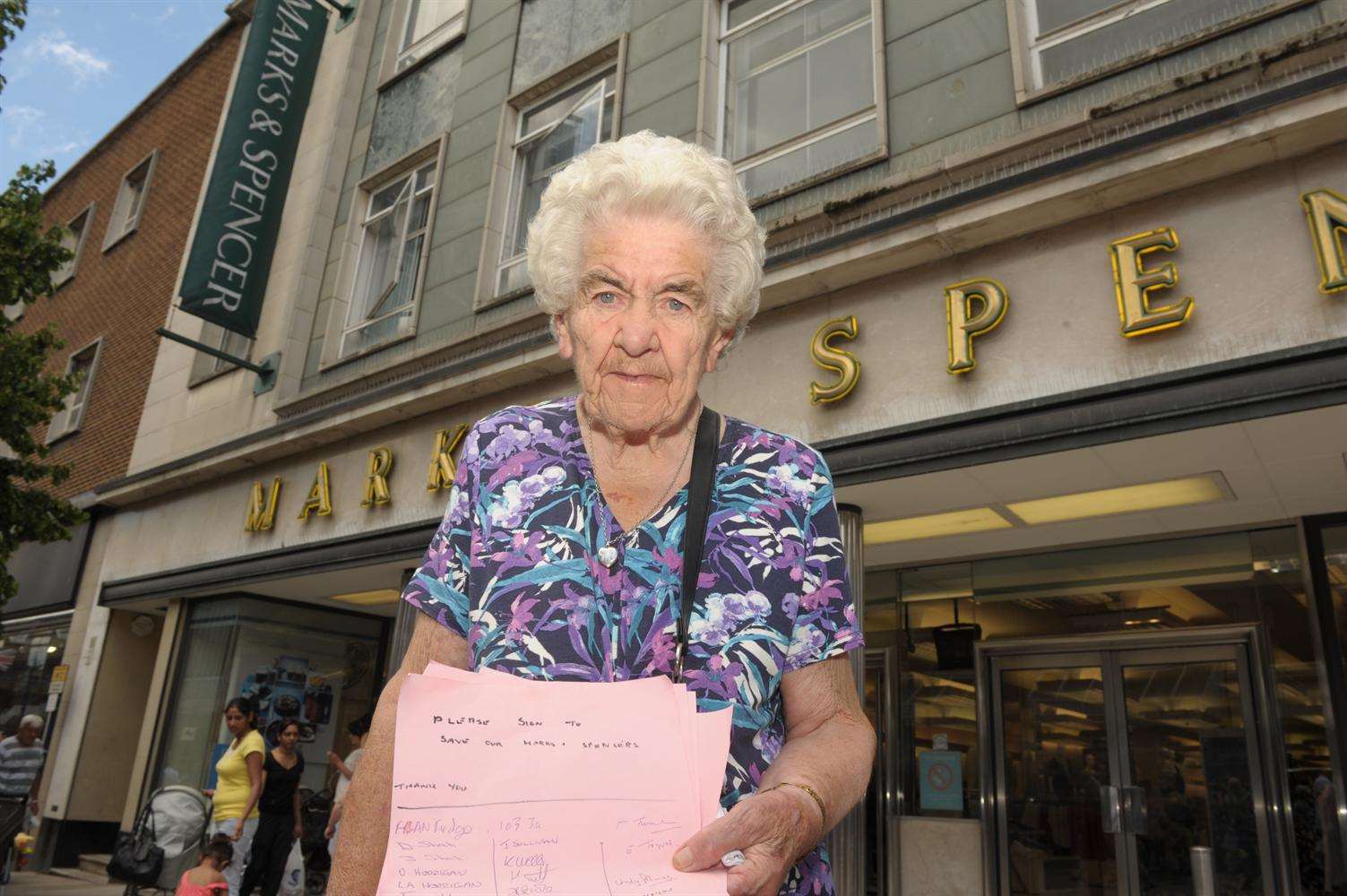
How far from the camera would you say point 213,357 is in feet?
41.2

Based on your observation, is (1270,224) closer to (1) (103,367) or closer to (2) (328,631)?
(2) (328,631)

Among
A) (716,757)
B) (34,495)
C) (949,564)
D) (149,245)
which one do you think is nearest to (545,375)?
(949,564)

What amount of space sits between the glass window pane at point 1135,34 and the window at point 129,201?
16510 millimetres

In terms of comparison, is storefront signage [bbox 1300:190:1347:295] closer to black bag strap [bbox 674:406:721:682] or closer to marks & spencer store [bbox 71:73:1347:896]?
marks & spencer store [bbox 71:73:1347:896]

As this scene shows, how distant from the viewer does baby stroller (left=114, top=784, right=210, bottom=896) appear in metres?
7.86

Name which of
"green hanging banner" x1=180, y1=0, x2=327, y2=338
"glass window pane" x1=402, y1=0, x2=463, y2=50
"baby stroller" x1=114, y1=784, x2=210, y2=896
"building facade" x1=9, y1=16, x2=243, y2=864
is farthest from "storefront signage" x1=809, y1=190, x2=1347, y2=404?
"building facade" x1=9, y1=16, x2=243, y2=864

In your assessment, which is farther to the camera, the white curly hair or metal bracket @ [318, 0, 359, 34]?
metal bracket @ [318, 0, 359, 34]

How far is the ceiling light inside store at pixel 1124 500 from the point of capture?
6.29 metres

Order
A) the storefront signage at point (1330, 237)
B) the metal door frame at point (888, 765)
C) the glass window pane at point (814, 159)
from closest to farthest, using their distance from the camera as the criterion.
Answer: the storefront signage at point (1330, 237), the glass window pane at point (814, 159), the metal door frame at point (888, 765)

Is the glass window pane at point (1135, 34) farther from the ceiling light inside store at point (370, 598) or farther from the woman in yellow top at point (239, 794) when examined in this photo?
the ceiling light inside store at point (370, 598)

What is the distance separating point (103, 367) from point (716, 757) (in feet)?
59.4

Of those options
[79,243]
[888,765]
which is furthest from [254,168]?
[888,765]

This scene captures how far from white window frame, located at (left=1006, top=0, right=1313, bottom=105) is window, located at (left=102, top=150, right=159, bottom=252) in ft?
53.2

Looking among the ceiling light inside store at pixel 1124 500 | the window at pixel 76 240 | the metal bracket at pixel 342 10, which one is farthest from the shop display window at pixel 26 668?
the ceiling light inside store at pixel 1124 500
